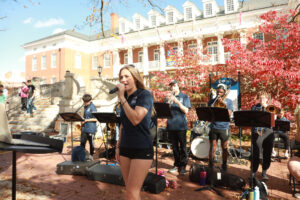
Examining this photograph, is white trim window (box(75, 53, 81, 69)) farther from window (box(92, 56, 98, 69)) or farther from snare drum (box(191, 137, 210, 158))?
snare drum (box(191, 137, 210, 158))

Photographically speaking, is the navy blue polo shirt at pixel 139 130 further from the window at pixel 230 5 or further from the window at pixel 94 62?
the window at pixel 94 62

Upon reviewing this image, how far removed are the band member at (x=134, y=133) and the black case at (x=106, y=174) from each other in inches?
104

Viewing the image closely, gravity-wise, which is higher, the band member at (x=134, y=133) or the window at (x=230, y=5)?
the window at (x=230, y=5)

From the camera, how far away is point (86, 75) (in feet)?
128

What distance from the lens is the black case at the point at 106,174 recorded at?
497 cm

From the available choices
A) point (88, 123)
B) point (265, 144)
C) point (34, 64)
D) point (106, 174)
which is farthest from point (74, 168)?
point (34, 64)

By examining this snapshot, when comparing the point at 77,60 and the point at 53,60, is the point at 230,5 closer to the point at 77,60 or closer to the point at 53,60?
the point at 77,60

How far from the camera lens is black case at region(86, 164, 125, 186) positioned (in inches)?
196

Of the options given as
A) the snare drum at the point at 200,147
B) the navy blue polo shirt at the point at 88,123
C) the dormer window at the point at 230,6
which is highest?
the dormer window at the point at 230,6

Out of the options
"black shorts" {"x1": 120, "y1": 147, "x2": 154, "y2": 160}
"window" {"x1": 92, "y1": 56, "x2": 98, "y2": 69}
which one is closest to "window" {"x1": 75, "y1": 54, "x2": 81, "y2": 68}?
"window" {"x1": 92, "y1": 56, "x2": 98, "y2": 69}

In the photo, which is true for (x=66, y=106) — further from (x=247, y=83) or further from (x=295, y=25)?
(x=295, y=25)

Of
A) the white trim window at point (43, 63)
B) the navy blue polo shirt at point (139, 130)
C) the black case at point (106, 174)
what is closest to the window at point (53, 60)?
the white trim window at point (43, 63)

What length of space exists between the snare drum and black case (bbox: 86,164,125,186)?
2859 mm

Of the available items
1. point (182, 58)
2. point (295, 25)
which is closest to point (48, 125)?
point (182, 58)
